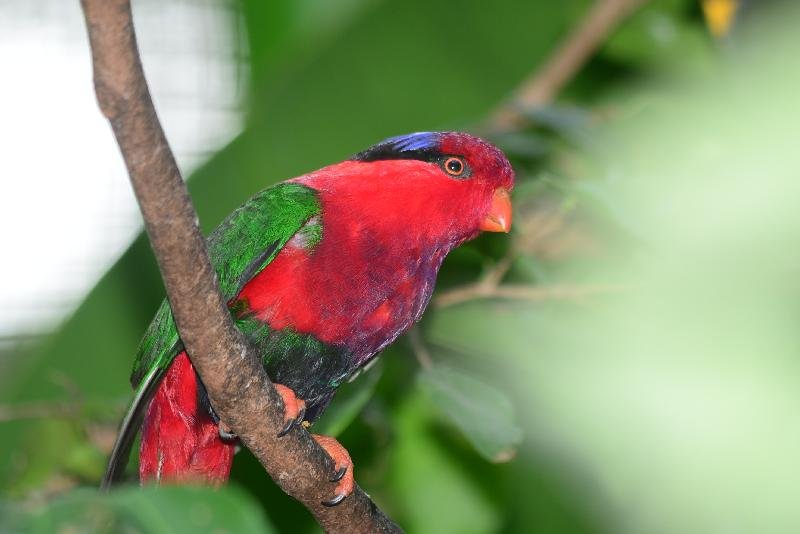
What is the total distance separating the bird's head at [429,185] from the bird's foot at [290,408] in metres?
0.42

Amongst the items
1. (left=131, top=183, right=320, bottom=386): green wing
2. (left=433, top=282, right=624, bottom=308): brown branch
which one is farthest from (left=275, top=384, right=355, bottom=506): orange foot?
(left=433, top=282, right=624, bottom=308): brown branch

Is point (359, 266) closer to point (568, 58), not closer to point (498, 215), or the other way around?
point (498, 215)

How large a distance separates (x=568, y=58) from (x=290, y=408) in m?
2.03

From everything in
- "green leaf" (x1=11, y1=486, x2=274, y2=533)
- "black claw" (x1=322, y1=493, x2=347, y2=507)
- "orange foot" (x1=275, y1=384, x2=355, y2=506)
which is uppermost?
"green leaf" (x1=11, y1=486, x2=274, y2=533)

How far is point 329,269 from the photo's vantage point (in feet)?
6.43

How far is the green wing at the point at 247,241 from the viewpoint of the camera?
1.94m

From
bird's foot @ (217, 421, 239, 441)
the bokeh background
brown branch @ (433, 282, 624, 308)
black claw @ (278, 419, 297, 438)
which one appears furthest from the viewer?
brown branch @ (433, 282, 624, 308)

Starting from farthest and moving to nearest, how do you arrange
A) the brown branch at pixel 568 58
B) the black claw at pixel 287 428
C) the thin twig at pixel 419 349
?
the brown branch at pixel 568 58, the thin twig at pixel 419 349, the black claw at pixel 287 428

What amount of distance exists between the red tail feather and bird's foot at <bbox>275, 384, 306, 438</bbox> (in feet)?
0.98

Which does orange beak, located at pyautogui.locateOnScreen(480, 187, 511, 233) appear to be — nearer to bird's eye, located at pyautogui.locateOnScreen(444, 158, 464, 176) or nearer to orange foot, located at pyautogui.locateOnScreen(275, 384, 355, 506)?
bird's eye, located at pyautogui.locateOnScreen(444, 158, 464, 176)

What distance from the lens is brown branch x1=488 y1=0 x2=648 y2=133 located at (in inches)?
128

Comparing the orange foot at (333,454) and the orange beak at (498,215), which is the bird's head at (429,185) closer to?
the orange beak at (498,215)

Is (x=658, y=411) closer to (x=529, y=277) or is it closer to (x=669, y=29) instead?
(x=529, y=277)

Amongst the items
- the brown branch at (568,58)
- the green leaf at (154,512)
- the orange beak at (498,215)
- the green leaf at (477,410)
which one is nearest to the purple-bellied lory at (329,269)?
the orange beak at (498,215)
